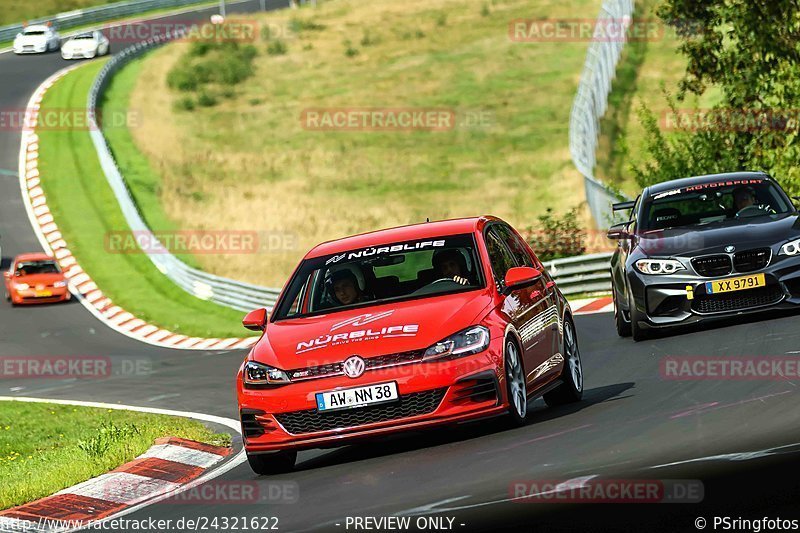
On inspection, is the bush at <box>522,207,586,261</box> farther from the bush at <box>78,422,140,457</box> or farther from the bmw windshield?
the bush at <box>78,422,140,457</box>

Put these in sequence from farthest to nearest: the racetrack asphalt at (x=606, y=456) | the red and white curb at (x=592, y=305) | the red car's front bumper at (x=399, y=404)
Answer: the red and white curb at (x=592, y=305), the red car's front bumper at (x=399, y=404), the racetrack asphalt at (x=606, y=456)

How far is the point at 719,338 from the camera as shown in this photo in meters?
14.1

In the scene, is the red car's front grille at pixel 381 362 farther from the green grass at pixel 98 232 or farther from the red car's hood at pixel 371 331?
the green grass at pixel 98 232

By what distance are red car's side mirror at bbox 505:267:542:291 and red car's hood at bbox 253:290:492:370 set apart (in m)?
0.20

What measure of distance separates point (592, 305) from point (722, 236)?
7419mm

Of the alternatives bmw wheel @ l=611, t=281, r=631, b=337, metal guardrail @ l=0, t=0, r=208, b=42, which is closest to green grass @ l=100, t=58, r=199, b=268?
metal guardrail @ l=0, t=0, r=208, b=42

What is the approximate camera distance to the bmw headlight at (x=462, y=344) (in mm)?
9273

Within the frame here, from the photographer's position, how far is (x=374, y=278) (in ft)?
34.8

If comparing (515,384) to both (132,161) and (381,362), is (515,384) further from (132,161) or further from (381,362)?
(132,161)

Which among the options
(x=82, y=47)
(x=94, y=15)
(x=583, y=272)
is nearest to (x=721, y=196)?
(x=583, y=272)

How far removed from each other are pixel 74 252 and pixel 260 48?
1218 inches

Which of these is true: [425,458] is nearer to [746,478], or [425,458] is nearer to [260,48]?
[746,478]

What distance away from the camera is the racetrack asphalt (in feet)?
20.9

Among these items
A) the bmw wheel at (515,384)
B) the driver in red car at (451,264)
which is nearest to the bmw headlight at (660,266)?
the driver in red car at (451,264)
